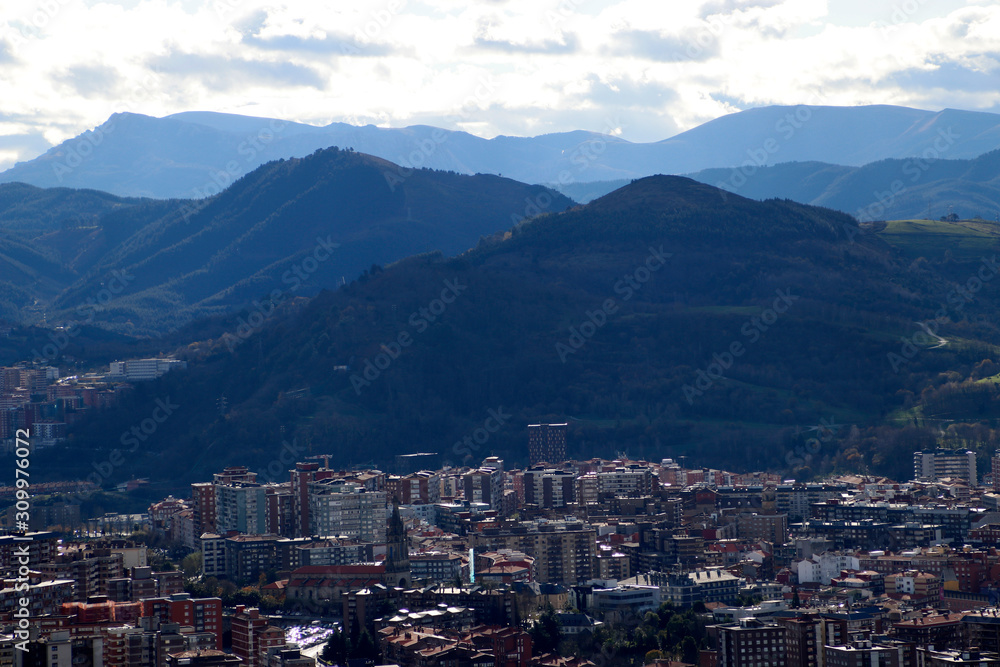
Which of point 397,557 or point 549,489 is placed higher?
point 549,489

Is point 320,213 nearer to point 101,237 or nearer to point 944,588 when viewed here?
point 101,237

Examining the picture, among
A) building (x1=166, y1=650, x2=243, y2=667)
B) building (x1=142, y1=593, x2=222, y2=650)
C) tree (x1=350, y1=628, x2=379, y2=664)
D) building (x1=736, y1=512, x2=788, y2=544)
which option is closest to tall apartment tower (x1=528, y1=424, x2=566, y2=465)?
building (x1=736, y1=512, x2=788, y2=544)

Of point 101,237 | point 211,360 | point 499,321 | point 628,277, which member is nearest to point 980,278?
point 628,277

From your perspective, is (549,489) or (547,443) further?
(547,443)
